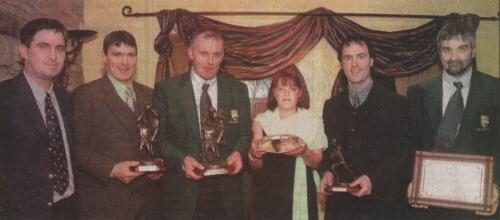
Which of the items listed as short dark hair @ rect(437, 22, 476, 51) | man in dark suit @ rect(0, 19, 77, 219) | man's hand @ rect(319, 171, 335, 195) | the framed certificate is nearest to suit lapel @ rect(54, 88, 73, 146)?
man in dark suit @ rect(0, 19, 77, 219)

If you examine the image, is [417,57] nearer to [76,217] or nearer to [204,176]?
[204,176]

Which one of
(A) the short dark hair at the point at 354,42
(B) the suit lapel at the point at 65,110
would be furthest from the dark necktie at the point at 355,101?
(B) the suit lapel at the point at 65,110

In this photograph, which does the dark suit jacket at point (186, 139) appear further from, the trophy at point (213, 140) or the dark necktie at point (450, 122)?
the dark necktie at point (450, 122)

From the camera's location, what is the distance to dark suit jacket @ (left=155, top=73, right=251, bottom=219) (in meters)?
2.56

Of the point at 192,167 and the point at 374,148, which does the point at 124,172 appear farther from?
the point at 374,148

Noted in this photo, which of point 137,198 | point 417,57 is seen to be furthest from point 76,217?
point 417,57

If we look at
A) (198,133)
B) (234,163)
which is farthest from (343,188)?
(198,133)

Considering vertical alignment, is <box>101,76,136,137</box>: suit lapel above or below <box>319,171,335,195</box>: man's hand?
above

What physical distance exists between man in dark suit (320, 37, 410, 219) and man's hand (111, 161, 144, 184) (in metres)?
1.03

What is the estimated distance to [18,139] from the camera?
233cm

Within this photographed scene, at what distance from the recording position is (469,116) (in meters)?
2.68

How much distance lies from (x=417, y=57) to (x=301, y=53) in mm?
741

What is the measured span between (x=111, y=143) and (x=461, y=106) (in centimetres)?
199

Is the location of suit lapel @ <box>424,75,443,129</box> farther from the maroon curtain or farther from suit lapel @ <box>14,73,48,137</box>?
suit lapel @ <box>14,73,48,137</box>
